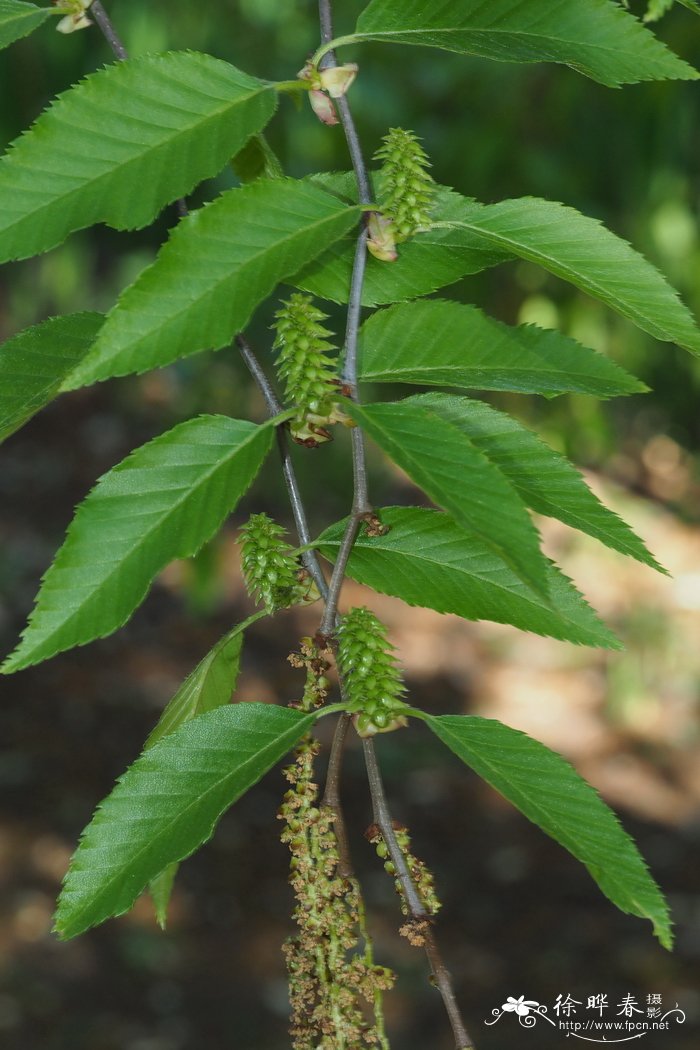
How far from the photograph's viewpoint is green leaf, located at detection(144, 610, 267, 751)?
2.21 feet

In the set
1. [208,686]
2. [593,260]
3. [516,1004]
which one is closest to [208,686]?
[208,686]

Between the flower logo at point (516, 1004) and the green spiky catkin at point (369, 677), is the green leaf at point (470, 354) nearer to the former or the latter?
the green spiky catkin at point (369, 677)

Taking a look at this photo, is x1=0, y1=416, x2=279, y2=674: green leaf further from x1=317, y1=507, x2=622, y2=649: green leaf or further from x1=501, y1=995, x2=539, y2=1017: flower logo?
x1=501, y1=995, x2=539, y2=1017: flower logo

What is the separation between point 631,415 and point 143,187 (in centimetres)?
453

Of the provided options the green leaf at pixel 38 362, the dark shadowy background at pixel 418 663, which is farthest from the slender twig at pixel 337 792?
the dark shadowy background at pixel 418 663

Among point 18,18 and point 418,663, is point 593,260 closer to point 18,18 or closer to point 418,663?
point 18,18

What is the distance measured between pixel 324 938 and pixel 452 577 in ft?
0.68

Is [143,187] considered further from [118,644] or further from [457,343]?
[118,644]

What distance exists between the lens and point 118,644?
432cm

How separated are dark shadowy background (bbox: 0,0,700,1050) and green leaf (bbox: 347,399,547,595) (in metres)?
1.07

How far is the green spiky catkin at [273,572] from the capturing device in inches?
25.5

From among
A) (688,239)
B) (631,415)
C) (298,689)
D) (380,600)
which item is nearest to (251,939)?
(298,689)

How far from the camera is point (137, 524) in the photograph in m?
0.55

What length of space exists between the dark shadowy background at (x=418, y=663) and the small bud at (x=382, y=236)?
0.94 m
